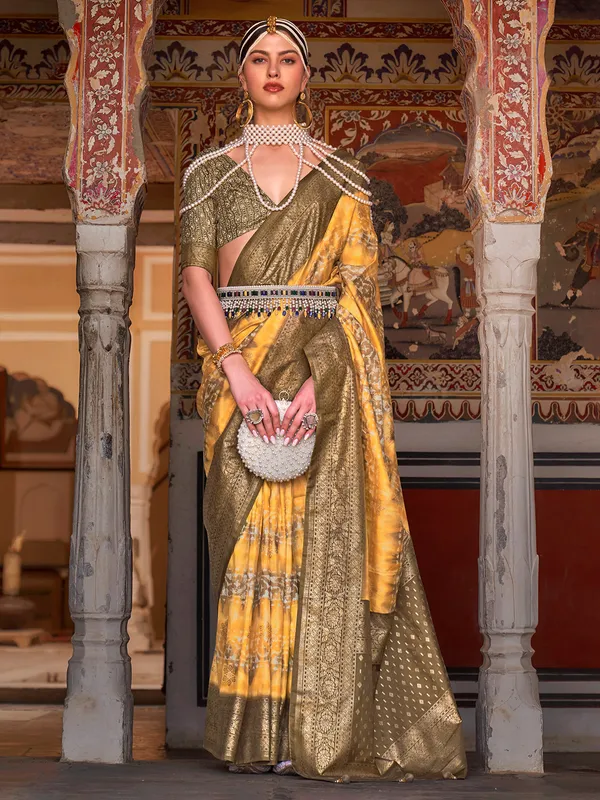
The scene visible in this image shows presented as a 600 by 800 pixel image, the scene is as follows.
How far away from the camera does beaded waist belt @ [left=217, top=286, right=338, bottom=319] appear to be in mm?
4434

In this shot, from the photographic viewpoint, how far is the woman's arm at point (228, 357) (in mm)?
4250

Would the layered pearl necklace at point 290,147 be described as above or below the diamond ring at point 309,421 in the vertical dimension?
above

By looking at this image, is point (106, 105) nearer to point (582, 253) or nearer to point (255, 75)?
point (255, 75)

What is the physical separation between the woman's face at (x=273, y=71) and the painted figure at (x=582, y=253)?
2.41 meters

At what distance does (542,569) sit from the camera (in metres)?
6.32

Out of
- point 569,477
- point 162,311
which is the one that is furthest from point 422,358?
point 162,311

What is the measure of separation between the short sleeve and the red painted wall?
2.28m

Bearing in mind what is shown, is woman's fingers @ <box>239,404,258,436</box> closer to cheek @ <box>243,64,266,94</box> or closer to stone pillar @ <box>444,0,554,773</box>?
stone pillar @ <box>444,0,554,773</box>

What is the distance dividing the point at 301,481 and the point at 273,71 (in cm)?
144

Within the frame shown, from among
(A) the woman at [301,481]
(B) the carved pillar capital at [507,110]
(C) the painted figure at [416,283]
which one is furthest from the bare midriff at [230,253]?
(C) the painted figure at [416,283]

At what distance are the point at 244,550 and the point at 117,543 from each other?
0.64 metres

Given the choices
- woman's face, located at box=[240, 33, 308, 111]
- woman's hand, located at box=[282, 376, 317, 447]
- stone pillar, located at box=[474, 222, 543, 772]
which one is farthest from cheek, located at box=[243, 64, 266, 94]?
woman's hand, located at box=[282, 376, 317, 447]

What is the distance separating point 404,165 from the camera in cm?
655

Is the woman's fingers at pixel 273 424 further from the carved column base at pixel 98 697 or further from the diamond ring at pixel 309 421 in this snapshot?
the carved column base at pixel 98 697
